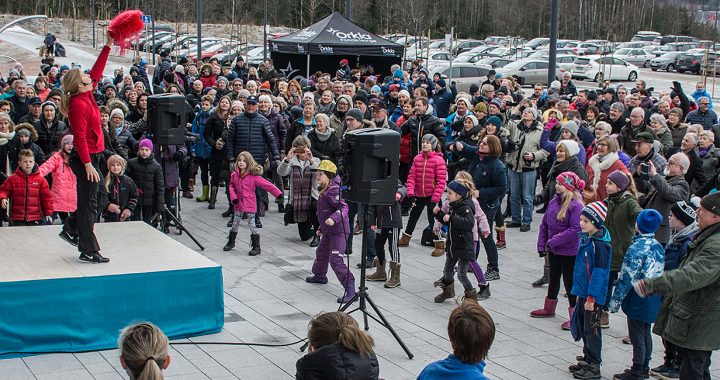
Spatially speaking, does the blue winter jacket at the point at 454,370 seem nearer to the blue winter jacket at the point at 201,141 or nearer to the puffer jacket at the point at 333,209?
the puffer jacket at the point at 333,209

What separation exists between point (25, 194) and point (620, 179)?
7241 mm

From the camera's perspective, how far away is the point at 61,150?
1191 cm

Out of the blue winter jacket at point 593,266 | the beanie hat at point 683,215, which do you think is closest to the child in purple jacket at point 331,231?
the blue winter jacket at point 593,266

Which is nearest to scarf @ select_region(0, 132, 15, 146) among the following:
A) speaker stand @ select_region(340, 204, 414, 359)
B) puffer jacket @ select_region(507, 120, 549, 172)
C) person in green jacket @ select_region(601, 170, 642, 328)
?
speaker stand @ select_region(340, 204, 414, 359)

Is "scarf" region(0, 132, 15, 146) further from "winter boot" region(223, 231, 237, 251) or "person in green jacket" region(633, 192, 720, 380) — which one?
"person in green jacket" region(633, 192, 720, 380)

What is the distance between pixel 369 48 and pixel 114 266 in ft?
53.2

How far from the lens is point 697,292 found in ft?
23.0

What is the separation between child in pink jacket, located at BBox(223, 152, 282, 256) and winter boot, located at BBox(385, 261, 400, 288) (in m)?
2.21

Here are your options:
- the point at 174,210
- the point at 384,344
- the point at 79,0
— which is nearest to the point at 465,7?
the point at 79,0

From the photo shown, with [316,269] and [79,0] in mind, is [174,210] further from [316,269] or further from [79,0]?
[79,0]

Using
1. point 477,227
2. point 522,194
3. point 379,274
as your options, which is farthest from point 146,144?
point 522,194

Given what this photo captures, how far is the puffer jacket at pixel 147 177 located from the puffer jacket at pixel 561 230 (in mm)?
5394

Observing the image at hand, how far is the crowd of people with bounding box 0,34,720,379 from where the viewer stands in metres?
7.84

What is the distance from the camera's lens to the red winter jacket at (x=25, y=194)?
38.2 feet
